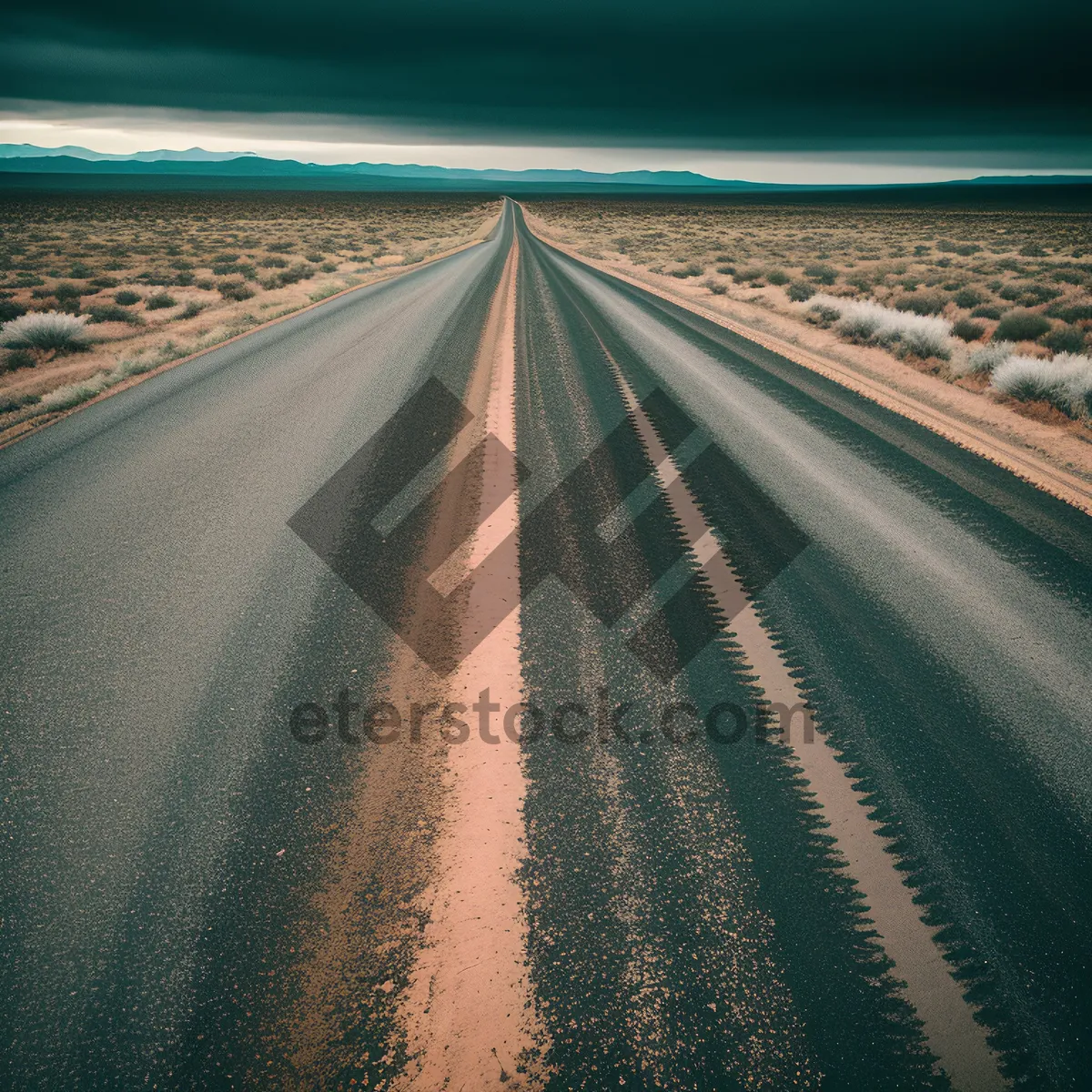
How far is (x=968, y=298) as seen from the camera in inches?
715

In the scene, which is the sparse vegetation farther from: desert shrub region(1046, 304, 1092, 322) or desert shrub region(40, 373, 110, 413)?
desert shrub region(1046, 304, 1092, 322)

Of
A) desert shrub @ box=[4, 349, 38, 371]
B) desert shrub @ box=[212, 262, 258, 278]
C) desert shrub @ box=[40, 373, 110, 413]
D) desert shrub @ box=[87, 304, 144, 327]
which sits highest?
desert shrub @ box=[40, 373, 110, 413]

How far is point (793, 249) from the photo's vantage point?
37812 millimetres

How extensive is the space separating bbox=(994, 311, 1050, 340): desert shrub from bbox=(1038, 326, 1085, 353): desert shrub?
65cm

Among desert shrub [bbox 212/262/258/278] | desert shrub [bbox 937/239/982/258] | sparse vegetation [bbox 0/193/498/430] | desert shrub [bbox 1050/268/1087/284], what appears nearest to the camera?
sparse vegetation [bbox 0/193/498/430]

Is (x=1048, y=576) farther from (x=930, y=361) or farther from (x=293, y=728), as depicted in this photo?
(x=930, y=361)

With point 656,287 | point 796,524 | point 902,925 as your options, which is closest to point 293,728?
point 902,925

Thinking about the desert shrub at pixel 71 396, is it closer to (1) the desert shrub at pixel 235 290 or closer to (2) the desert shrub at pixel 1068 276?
(1) the desert shrub at pixel 235 290

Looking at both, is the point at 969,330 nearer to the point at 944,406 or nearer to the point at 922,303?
the point at 922,303

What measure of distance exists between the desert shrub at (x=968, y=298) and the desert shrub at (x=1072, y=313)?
2.35 metres

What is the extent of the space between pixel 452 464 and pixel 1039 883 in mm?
5534

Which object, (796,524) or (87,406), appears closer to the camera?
(796,524)

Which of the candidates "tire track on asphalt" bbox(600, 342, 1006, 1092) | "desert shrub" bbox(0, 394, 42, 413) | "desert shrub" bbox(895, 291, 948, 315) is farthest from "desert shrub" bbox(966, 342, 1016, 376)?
"desert shrub" bbox(0, 394, 42, 413)

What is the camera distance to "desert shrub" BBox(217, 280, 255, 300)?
19536 mm
